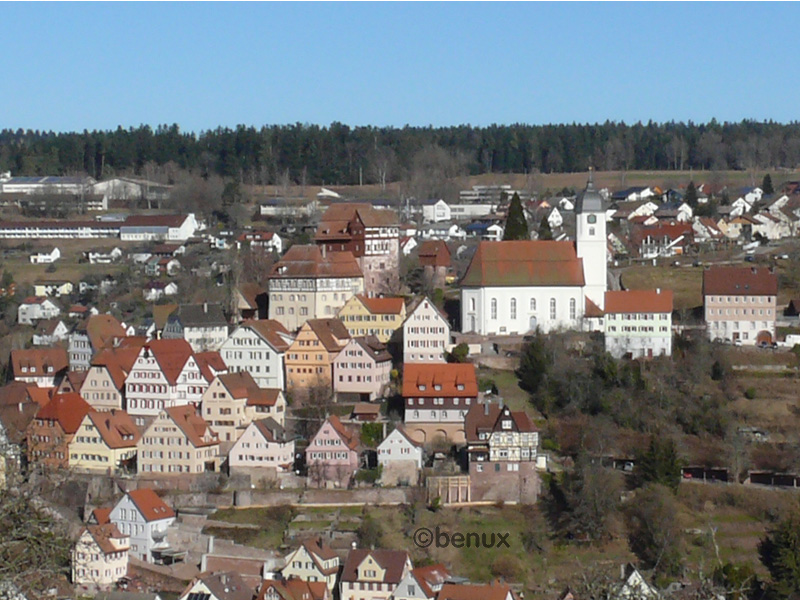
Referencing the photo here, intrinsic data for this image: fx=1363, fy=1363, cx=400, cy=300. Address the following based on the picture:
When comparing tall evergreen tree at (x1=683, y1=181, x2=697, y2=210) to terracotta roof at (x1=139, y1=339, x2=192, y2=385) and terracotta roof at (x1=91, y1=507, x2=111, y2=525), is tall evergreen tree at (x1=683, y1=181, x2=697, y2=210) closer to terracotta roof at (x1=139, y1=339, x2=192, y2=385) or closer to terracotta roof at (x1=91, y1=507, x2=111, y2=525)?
terracotta roof at (x1=139, y1=339, x2=192, y2=385)

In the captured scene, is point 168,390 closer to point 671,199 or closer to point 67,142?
point 671,199

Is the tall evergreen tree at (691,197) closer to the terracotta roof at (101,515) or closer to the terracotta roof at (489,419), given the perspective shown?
the terracotta roof at (489,419)

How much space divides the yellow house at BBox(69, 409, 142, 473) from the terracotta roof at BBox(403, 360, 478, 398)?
9229mm

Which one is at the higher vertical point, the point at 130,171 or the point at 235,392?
the point at 130,171

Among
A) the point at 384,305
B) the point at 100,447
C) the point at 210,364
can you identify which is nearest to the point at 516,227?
the point at 384,305

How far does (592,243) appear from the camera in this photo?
52.6 meters

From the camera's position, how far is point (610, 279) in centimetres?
5744

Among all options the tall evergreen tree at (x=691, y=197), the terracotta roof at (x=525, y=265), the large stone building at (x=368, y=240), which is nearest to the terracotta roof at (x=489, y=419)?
the terracotta roof at (x=525, y=265)

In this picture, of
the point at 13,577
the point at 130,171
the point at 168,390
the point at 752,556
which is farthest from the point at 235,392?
the point at 130,171

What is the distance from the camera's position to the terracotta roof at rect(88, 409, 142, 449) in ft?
143

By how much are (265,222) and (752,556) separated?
49360 millimetres

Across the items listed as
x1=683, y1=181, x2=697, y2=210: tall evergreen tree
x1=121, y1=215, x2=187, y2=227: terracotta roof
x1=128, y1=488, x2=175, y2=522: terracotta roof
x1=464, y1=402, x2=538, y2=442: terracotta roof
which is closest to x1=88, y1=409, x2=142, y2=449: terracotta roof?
x1=128, y1=488, x2=175, y2=522: terracotta roof

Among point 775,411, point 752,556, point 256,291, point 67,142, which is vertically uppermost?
point 67,142

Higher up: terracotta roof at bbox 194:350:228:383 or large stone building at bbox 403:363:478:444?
terracotta roof at bbox 194:350:228:383
